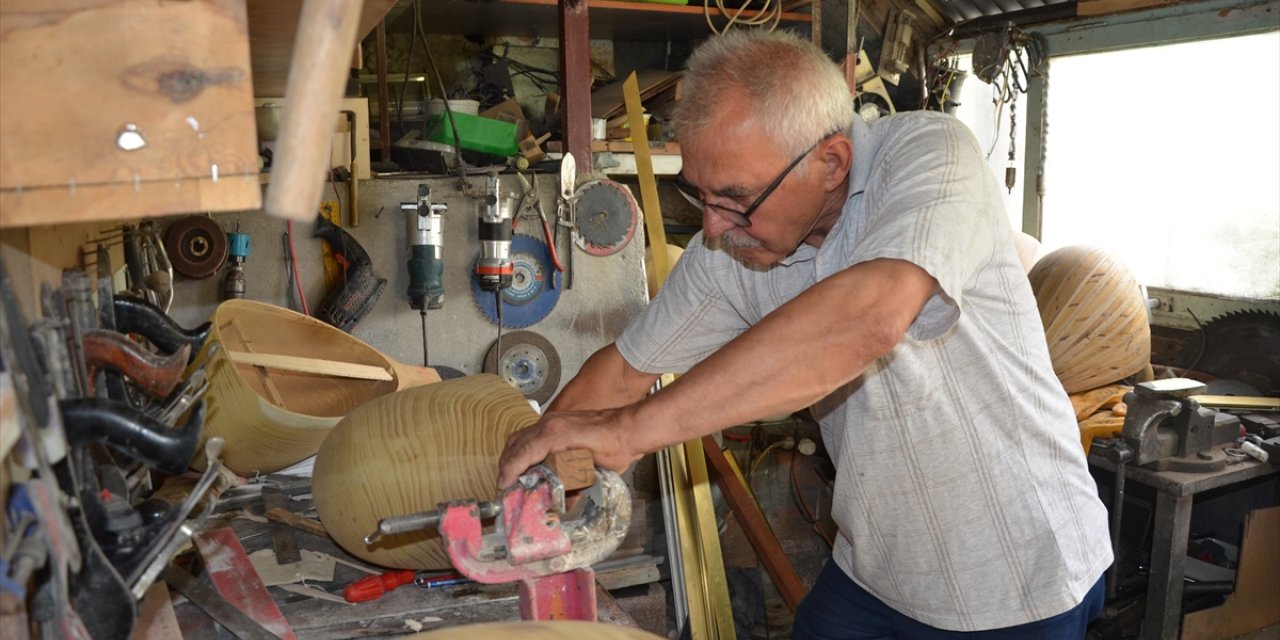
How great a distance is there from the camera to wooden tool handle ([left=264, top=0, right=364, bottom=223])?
2.39 ft

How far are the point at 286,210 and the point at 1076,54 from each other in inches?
187

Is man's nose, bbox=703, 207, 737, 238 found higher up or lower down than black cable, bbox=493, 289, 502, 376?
higher up

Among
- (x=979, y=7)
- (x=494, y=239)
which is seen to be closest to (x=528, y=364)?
(x=494, y=239)

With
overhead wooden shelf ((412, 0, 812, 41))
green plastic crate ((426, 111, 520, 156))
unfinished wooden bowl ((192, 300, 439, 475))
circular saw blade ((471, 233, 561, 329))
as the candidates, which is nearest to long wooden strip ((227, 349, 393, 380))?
unfinished wooden bowl ((192, 300, 439, 475))

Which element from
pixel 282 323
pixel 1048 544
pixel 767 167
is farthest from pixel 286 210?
pixel 282 323

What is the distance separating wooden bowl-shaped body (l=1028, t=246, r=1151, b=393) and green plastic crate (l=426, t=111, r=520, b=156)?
2.28m

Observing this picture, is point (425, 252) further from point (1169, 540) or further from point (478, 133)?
point (1169, 540)

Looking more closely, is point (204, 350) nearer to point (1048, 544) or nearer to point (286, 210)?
point (286, 210)

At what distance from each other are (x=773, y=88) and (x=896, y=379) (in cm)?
60

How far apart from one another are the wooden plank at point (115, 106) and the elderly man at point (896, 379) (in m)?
0.78

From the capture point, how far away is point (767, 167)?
1807 mm

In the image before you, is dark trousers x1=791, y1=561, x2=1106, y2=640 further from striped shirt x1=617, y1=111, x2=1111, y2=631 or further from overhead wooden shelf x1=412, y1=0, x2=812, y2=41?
overhead wooden shelf x1=412, y1=0, x2=812, y2=41

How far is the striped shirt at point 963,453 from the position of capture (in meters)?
A: 1.85

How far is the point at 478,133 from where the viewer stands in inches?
146
